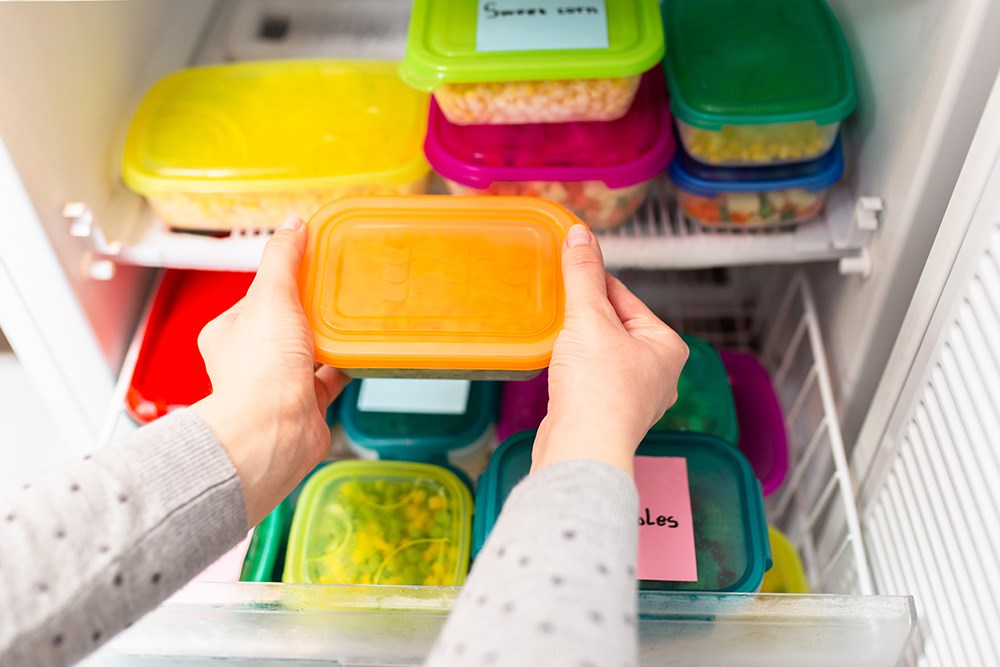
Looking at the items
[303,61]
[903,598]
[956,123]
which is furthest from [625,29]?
[903,598]

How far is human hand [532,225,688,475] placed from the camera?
2.01ft

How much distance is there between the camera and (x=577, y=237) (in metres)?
0.80

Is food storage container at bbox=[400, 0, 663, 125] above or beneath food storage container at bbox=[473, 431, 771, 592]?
above

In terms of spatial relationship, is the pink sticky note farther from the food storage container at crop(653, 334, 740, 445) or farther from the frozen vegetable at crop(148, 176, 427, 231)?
the frozen vegetable at crop(148, 176, 427, 231)

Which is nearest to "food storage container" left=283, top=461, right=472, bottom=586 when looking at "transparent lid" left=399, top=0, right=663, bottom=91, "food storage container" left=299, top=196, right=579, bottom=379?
"food storage container" left=299, top=196, right=579, bottom=379

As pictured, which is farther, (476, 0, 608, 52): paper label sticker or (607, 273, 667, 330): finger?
(476, 0, 608, 52): paper label sticker

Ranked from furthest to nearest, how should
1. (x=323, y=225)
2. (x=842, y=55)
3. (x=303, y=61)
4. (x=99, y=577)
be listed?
(x=303, y=61) < (x=842, y=55) < (x=323, y=225) < (x=99, y=577)

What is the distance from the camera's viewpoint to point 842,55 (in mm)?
942

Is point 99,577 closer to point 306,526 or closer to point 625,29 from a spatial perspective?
point 306,526

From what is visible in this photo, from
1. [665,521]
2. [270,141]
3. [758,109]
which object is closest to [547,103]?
[758,109]

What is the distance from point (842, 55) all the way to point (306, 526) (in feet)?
2.60

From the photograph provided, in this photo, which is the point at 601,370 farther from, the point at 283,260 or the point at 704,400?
the point at 704,400

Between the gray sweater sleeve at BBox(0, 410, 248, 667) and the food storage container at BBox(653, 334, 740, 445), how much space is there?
22.1 inches

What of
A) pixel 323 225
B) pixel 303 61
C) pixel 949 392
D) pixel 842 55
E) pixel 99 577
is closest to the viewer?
pixel 99 577
